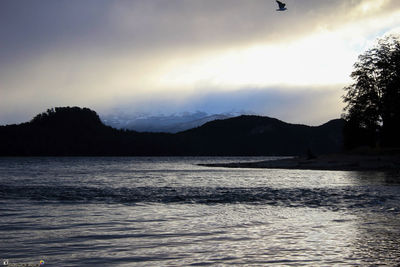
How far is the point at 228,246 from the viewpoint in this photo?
37.2ft

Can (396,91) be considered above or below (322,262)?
above

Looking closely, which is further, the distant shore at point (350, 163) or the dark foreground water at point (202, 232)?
the distant shore at point (350, 163)

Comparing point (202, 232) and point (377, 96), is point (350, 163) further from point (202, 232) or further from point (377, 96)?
point (202, 232)

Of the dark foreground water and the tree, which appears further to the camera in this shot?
the tree

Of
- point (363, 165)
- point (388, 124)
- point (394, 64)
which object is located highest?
point (394, 64)

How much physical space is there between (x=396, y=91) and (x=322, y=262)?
70906mm

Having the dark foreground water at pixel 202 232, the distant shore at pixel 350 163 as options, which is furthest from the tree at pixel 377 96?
the dark foreground water at pixel 202 232

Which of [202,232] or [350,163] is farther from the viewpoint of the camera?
[350,163]

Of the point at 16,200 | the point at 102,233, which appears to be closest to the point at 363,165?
the point at 16,200

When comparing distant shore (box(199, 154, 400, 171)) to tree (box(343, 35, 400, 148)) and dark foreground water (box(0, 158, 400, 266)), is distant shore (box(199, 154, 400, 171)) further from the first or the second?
dark foreground water (box(0, 158, 400, 266))

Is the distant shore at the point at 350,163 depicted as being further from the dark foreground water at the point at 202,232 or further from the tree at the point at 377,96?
the dark foreground water at the point at 202,232

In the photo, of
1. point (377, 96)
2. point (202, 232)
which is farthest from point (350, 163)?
point (202, 232)

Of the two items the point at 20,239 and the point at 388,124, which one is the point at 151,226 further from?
the point at 388,124

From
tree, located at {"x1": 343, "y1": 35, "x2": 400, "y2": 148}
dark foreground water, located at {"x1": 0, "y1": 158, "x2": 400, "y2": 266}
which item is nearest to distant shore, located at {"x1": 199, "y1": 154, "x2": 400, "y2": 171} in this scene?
tree, located at {"x1": 343, "y1": 35, "x2": 400, "y2": 148}
